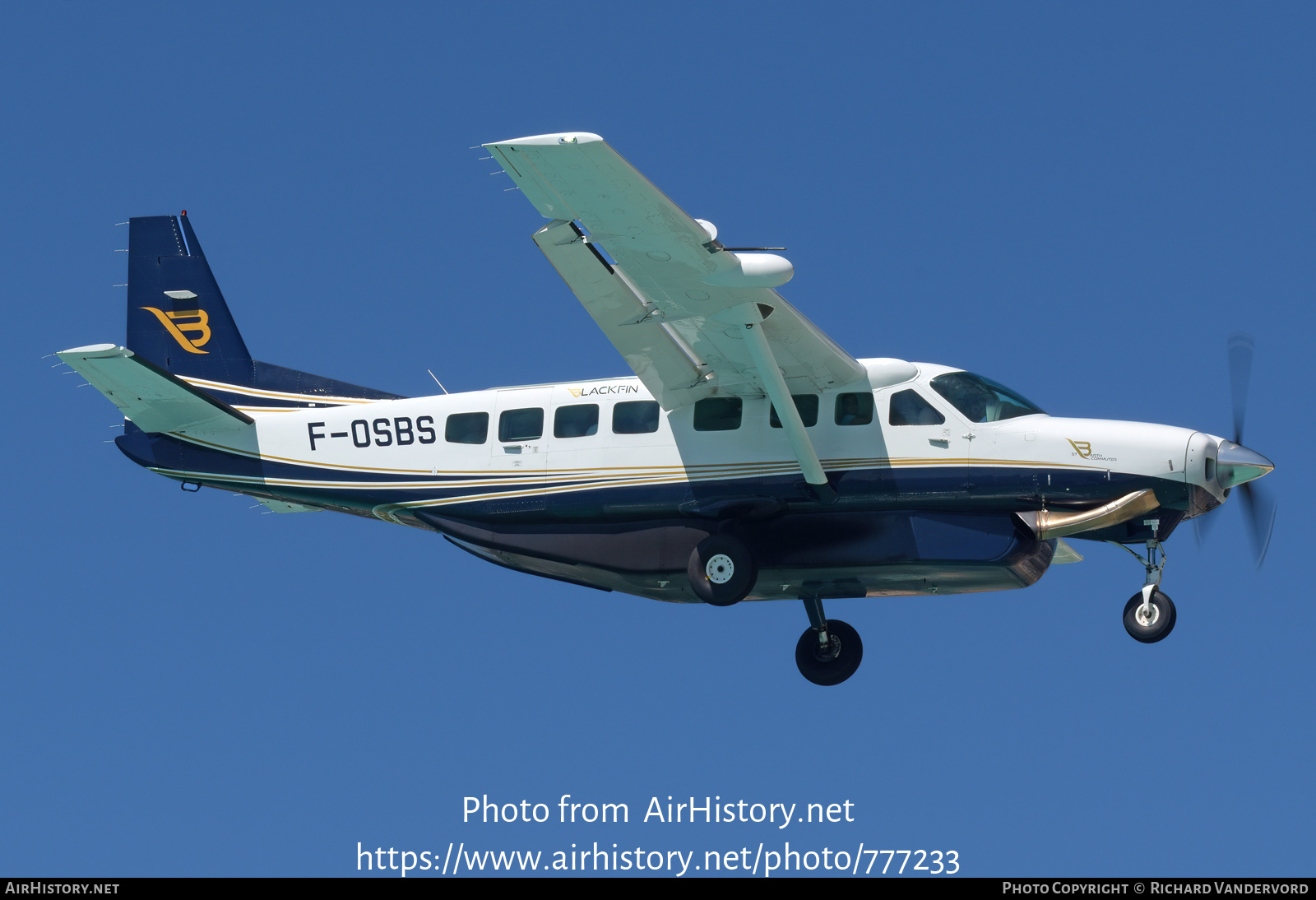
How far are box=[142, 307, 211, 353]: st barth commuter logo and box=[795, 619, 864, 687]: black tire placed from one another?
380 inches

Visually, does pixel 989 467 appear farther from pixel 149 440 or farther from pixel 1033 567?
pixel 149 440

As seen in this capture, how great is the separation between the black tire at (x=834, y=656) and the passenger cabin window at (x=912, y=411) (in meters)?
3.72

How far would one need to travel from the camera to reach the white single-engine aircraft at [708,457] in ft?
64.8

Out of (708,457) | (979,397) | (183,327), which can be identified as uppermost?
(183,327)

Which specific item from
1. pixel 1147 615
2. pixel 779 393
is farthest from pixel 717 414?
pixel 1147 615

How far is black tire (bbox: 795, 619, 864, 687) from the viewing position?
75.6 feet

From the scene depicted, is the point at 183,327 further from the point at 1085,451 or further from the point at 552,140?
the point at 1085,451

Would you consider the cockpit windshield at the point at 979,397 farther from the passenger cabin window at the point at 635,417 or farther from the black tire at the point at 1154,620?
the passenger cabin window at the point at 635,417

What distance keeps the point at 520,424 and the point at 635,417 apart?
1.60 metres

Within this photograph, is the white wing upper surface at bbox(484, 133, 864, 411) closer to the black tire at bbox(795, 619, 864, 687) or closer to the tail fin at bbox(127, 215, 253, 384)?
the black tire at bbox(795, 619, 864, 687)

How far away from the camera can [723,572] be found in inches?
830

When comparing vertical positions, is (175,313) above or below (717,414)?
above

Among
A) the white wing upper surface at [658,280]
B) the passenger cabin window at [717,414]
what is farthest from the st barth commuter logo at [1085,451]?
the passenger cabin window at [717,414]
